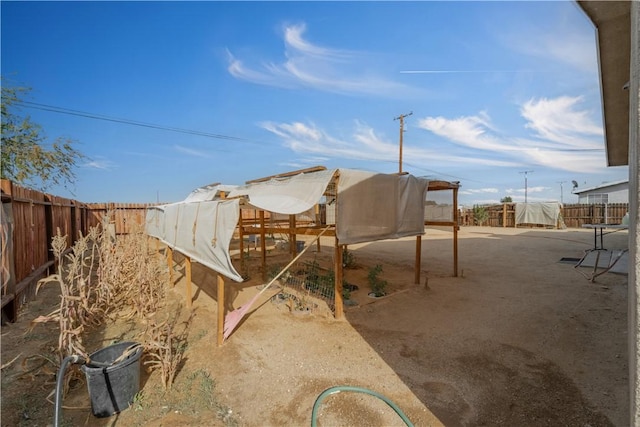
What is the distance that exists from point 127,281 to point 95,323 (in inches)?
32.3

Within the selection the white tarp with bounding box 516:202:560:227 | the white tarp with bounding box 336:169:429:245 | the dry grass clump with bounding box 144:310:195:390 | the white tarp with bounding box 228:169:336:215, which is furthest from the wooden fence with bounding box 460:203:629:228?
the dry grass clump with bounding box 144:310:195:390

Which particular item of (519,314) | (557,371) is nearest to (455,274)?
(519,314)

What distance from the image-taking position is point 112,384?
101 inches

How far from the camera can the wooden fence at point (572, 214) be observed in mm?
19000

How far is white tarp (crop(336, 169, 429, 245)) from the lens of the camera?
4.52 meters

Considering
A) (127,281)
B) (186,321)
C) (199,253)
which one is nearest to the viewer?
(199,253)

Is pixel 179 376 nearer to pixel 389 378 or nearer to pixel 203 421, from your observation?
pixel 203 421

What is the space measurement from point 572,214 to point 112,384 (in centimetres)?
2633

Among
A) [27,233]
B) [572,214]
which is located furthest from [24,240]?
[572,214]

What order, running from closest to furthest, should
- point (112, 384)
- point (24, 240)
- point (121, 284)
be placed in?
point (112, 384)
point (121, 284)
point (24, 240)

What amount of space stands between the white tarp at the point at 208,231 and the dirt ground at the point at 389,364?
1050 mm

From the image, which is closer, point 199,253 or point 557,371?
point 557,371

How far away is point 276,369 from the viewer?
10.6ft

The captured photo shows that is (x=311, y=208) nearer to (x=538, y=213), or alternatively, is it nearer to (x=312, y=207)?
(x=312, y=207)
